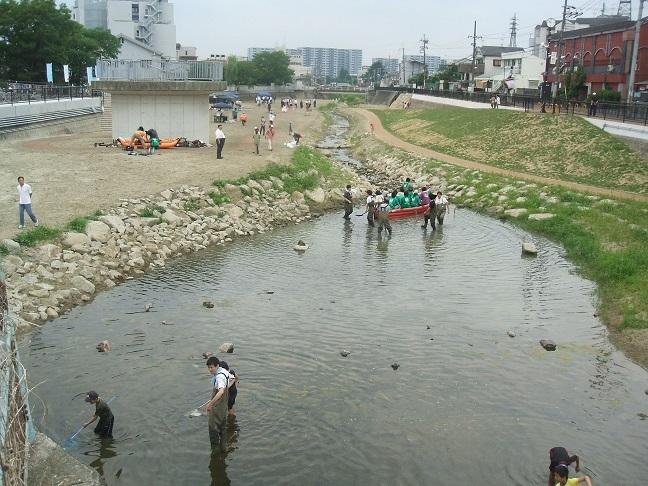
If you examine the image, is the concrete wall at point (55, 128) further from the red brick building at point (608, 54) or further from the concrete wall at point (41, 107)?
the red brick building at point (608, 54)

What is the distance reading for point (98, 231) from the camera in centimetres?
2373

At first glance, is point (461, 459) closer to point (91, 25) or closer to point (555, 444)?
point (555, 444)

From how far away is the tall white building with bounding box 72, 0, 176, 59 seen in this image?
140 metres

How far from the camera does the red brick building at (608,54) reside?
55.4 m

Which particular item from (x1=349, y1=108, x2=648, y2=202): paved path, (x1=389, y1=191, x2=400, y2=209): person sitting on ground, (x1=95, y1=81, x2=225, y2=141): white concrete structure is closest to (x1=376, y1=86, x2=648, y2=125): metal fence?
(x1=349, y1=108, x2=648, y2=202): paved path

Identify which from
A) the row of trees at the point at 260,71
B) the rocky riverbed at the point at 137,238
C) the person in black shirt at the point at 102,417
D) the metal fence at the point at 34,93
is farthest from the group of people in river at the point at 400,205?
the row of trees at the point at 260,71

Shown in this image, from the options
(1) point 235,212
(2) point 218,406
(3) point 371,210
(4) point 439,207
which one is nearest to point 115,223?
(1) point 235,212

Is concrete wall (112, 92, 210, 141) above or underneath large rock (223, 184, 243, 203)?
above

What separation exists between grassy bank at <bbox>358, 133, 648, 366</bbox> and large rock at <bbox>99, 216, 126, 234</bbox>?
56.6 ft

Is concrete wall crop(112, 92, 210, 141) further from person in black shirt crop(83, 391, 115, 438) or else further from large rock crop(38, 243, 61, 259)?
person in black shirt crop(83, 391, 115, 438)

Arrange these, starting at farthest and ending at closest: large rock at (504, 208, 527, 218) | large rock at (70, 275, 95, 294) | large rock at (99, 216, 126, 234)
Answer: large rock at (504, 208, 527, 218) → large rock at (99, 216, 126, 234) → large rock at (70, 275, 95, 294)

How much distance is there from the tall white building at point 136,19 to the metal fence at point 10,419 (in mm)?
136558

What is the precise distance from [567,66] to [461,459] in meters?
67.6

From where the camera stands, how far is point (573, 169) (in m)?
41.2
